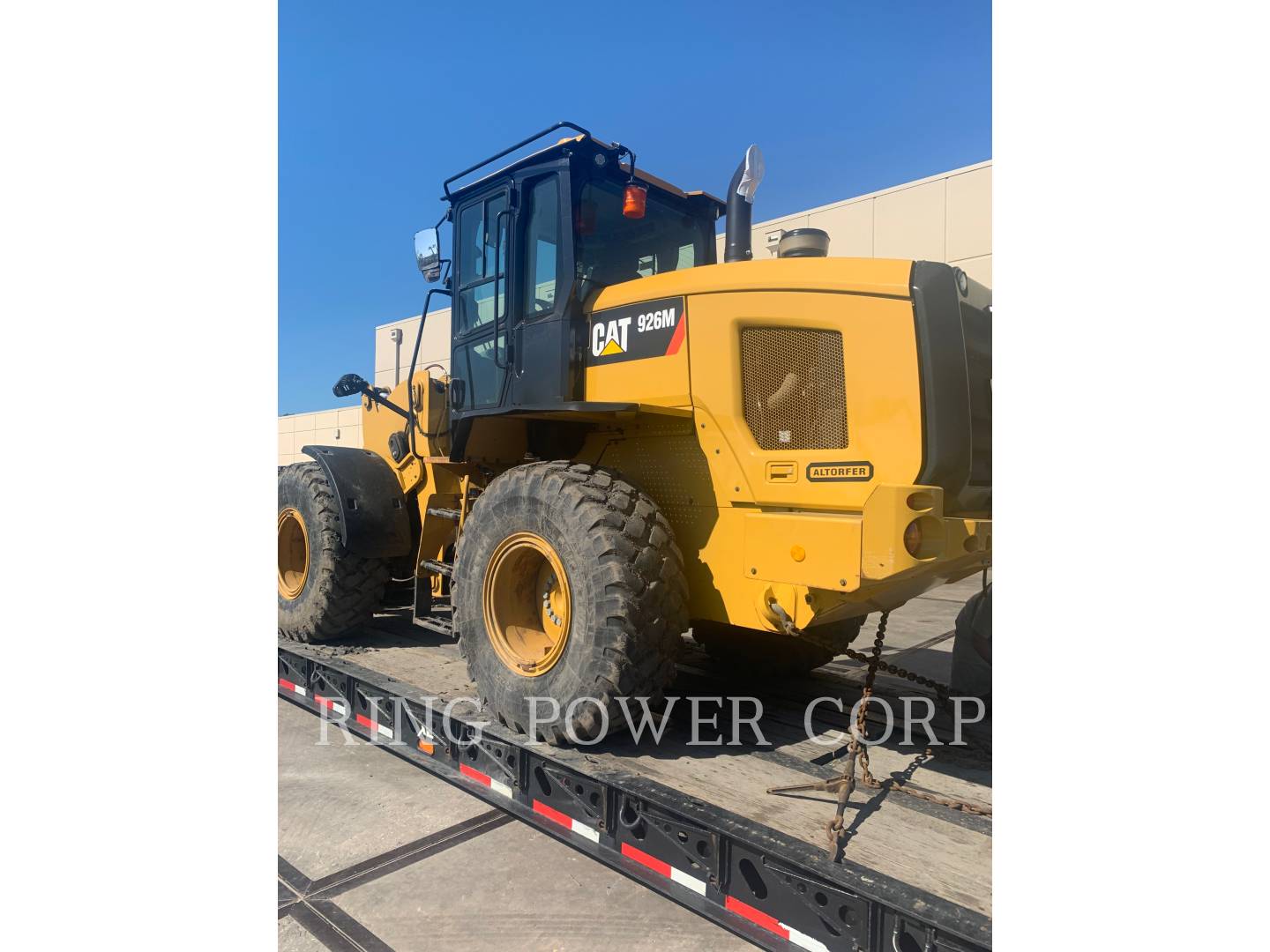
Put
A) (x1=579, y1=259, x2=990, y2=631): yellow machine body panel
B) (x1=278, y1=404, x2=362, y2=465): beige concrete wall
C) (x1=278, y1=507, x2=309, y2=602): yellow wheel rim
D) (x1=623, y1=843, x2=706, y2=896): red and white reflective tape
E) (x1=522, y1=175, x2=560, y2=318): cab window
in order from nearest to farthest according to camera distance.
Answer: (x1=623, y1=843, x2=706, y2=896): red and white reflective tape → (x1=579, y1=259, x2=990, y2=631): yellow machine body panel → (x1=522, y1=175, x2=560, y2=318): cab window → (x1=278, y1=507, x2=309, y2=602): yellow wheel rim → (x1=278, y1=404, x2=362, y2=465): beige concrete wall

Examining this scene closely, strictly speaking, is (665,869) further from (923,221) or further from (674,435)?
(923,221)

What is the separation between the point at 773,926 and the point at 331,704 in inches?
120

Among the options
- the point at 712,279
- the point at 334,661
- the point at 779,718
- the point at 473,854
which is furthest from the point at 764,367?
the point at 334,661

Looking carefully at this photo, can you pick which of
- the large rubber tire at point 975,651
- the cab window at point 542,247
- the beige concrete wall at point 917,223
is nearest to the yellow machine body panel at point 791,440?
the large rubber tire at point 975,651

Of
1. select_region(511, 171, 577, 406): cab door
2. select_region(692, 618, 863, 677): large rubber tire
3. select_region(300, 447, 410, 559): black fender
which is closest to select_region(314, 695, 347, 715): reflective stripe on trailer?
select_region(300, 447, 410, 559): black fender

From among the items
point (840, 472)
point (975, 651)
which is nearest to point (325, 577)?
point (840, 472)

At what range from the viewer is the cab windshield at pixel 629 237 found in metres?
4.08

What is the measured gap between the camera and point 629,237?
4332mm

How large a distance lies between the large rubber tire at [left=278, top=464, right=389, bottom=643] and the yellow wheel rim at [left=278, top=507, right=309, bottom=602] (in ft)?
0.38

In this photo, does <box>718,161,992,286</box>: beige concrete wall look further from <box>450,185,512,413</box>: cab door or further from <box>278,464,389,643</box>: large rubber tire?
<box>278,464,389,643</box>: large rubber tire

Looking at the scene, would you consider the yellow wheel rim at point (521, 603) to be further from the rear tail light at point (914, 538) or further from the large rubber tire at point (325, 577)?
the large rubber tire at point (325, 577)

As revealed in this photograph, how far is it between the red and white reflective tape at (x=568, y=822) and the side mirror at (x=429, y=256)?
9.69 ft

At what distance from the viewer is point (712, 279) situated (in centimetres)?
342

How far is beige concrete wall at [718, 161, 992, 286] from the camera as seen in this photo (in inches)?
363
